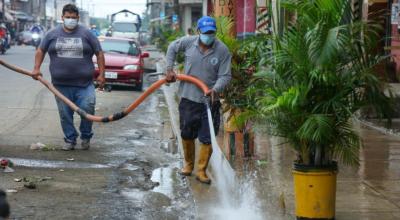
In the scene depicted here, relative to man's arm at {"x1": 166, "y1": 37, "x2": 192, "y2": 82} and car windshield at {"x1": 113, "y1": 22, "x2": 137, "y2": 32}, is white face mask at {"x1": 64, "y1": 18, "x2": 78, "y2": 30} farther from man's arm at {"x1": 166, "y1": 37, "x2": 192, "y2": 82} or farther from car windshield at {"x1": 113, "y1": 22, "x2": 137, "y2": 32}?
car windshield at {"x1": 113, "y1": 22, "x2": 137, "y2": 32}

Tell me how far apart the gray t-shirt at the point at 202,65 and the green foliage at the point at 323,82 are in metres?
1.98

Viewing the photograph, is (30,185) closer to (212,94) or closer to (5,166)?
(5,166)

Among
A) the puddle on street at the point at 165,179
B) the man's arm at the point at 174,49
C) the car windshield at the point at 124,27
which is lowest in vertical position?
the puddle on street at the point at 165,179

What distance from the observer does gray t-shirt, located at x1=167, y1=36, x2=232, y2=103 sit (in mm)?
8680

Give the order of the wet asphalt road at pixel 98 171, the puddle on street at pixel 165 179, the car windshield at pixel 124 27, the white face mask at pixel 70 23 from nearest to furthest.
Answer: the wet asphalt road at pixel 98 171 → the puddle on street at pixel 165 179 → the white face mask at pixel 70 23 → the car windshield at pixel 124 27

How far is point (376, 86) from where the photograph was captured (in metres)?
6.41

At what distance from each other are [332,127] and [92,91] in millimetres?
5200

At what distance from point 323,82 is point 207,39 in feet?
8.11

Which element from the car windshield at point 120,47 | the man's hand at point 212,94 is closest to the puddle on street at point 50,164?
the man's hand at point 212,94

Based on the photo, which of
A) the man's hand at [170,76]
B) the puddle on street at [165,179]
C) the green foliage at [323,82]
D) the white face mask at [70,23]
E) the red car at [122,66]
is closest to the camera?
the green foliage at [323,82]

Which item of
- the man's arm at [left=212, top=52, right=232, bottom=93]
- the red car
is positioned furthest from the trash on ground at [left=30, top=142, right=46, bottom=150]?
the red car

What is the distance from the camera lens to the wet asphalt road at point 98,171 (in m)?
7.48

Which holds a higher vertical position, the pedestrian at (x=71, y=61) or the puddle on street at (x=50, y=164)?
the pedestrian at (x=71, y=61)

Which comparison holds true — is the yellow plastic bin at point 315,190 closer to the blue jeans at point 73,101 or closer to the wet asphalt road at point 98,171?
the wet asphalt road at point 98,171
